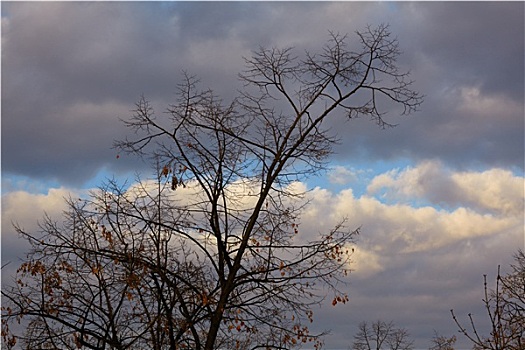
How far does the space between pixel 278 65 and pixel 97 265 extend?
580cm

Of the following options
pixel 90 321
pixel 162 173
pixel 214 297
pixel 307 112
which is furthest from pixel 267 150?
pixel 90 321

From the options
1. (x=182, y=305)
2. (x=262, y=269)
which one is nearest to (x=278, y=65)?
(x=262, y=269)

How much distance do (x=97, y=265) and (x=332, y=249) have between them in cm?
480

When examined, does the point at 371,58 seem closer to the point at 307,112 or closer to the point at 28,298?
the point at 307,112

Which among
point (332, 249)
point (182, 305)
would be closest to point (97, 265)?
point (182, 305)

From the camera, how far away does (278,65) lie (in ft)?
54.7

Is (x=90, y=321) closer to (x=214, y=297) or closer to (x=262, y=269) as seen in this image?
(x=214, y=297)

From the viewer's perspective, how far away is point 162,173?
1599 centimetres

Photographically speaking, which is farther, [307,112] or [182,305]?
[307,112]

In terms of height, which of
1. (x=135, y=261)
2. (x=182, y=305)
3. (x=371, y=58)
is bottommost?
(x=182, y=305)

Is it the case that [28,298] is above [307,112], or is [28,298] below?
below

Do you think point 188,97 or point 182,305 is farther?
point 188,97

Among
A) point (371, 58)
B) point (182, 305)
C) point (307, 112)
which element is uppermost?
point (371, 58)

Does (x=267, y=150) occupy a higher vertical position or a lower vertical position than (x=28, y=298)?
higher
